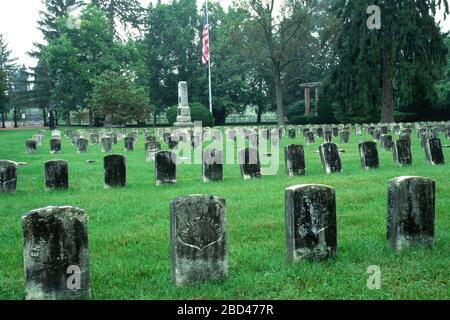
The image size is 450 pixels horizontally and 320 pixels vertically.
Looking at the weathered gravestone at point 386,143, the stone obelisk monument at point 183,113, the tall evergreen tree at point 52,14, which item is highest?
the tall evergreen tree at point 52,14

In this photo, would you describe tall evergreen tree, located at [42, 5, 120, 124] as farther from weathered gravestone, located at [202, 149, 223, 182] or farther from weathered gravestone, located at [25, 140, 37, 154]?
weathered gravestone, located at [202, 149, 223, 182]

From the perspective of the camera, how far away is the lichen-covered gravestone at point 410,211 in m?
6.23

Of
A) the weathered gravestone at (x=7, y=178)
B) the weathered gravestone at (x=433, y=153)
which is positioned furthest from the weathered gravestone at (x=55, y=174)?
the weathered gravestone at (x=433, y=153)

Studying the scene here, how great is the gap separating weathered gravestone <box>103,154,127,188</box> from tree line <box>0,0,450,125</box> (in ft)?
91.0

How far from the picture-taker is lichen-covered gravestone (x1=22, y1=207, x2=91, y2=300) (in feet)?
15.7

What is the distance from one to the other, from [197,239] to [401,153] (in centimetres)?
1010

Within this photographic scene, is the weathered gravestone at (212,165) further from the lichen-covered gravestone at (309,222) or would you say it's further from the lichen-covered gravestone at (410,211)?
the lichen-covered gravestone at (309,222)

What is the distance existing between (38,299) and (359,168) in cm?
1057

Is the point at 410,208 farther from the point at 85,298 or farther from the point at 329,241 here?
the point at 85,298

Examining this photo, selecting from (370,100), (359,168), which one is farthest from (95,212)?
(370,100)

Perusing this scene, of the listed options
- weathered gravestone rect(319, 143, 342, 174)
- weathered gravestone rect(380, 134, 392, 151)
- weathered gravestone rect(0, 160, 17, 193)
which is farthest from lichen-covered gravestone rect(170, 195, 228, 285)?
weathered gravestone rect(380, 134, 392, 151)

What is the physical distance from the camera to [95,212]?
8.97 meters

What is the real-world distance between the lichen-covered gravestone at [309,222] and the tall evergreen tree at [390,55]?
31698mm

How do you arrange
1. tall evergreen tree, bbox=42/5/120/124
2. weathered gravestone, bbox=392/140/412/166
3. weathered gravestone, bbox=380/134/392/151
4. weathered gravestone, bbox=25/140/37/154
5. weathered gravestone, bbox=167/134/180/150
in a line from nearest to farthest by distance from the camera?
weathered gravestone, bbox=392/140/412/166
weathered gravestone, bbox=380/134/392/151
weathered gravestone, bbox=167/134/180/150
weathered gravestone, bbox=25/140/37/154
tall evergreen tree, bbox=42/5/120/124
